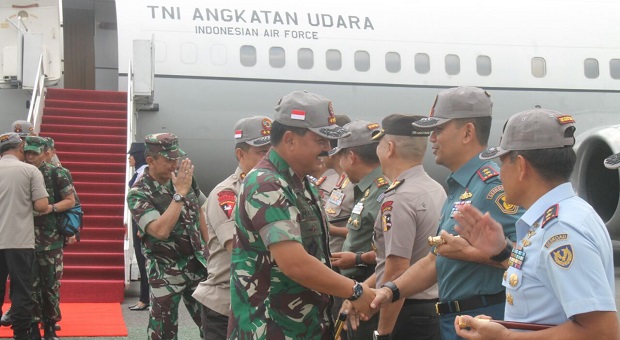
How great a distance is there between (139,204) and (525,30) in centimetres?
872

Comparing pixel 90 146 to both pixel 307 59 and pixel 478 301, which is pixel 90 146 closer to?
pixel 307 59

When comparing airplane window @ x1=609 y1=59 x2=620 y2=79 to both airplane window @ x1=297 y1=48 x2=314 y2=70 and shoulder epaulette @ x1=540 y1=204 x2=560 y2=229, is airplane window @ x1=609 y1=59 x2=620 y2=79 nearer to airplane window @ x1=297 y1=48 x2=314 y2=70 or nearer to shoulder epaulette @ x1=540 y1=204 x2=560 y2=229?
airplane window @ x1=297 y1=48 x2=314 y2=70

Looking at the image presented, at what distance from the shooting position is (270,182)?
120 inches

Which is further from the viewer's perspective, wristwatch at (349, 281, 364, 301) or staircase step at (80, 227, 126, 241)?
staircase step at (80, 227, 126, 241)

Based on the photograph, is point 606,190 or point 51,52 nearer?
point 606,190

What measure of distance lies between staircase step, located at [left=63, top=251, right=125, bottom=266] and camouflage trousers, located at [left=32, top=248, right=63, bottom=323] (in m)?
2.77

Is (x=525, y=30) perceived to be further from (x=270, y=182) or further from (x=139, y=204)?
(x=270, y=182)

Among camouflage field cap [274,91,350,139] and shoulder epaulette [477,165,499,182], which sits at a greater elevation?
camouflage field cap [274,91,350,139]

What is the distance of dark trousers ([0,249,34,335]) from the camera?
6223mm

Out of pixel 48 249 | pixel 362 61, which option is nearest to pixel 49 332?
pixel 48 249

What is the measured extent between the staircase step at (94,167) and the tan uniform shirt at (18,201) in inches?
190

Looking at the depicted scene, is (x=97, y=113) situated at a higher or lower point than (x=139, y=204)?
higher

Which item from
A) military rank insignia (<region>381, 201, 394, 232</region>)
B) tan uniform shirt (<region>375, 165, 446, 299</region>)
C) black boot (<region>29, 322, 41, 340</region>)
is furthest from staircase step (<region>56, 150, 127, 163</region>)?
military rank insignia (<region>381, 201, 394, 232</region>)

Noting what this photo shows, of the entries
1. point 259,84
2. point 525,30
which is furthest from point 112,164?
point 525,30
